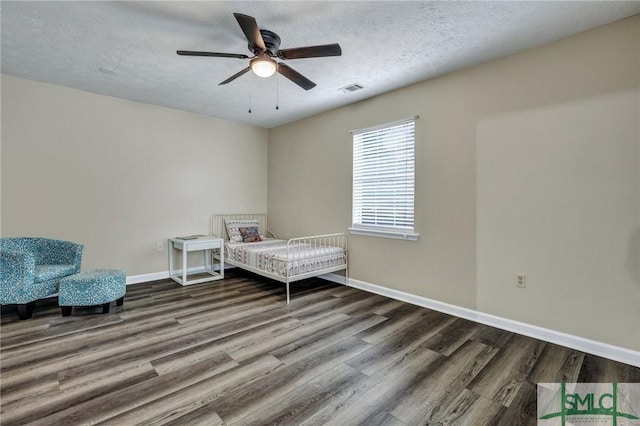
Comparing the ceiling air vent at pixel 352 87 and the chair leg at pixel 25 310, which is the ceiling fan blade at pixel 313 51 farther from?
the chair leg at pixel 25 310

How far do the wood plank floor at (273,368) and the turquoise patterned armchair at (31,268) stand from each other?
9.1 inches

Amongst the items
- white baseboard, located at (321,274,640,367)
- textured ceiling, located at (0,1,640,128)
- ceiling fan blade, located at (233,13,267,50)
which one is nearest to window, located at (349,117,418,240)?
textured ceiling, located at (0,1,640,128)

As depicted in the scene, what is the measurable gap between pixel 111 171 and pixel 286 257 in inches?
108

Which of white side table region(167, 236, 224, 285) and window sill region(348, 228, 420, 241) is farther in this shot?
white side table region(167, 236, 224, 285)

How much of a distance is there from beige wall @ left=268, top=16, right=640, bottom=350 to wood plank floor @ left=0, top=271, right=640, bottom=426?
1.23 feet

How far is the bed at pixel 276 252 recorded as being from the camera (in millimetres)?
3701

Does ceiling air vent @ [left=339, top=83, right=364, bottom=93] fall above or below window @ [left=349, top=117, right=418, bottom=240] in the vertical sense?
above

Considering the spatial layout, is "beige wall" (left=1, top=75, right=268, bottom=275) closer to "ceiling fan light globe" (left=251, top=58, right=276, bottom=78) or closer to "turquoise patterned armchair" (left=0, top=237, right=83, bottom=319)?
"turquoise patterned armchair" (left=0, top=237, right=83, bottom=319)

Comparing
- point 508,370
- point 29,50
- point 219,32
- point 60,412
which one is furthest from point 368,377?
point 29,50

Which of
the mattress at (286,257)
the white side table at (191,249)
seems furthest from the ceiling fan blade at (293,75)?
the white side table at (191,249)

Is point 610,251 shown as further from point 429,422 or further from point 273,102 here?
point 273,102

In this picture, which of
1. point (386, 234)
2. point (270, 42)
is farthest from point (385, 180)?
point (270, 42)

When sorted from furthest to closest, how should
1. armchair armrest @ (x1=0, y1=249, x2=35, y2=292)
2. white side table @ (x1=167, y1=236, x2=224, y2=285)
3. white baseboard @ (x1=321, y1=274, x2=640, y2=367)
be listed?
white side table @ (x1=167, y1=236, x2=224, y2=285) → armchair armrest @ (x1=0, y1=249, x2=35, y2=292) → white baseboard @ (x1=321, y1=274, x2=640, y2=367)

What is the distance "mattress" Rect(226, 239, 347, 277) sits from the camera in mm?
3668
